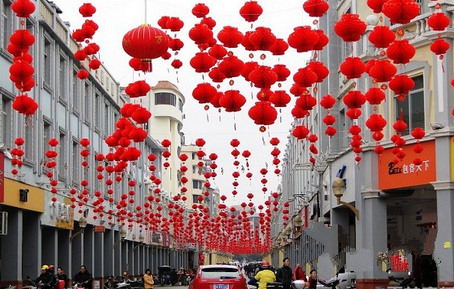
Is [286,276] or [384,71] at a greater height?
[384,71]

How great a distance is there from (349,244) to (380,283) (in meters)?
7.37

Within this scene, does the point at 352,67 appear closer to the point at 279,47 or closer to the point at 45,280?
the point at 279,47

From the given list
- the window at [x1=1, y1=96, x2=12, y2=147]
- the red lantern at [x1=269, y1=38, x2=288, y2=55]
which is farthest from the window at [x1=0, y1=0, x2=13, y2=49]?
the red lantern at [x1=269, y1=38, x2=288, y2=55]

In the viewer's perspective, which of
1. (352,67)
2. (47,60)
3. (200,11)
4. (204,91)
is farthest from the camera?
(47,60)

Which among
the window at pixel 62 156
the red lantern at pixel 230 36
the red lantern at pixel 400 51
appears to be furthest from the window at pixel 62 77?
the red lantern at pixel 400 51

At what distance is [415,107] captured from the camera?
27.6 meters

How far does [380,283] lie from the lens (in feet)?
96.8

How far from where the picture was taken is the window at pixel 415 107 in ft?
89.6

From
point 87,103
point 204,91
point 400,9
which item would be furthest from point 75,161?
point 400,9

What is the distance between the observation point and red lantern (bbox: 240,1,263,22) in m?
16.8

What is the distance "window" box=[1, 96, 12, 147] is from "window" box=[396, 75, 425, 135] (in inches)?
523

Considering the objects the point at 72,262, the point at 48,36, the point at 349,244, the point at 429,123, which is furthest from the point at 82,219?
the point at 429,123

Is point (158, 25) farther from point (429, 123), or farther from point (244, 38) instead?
point (429, 123)

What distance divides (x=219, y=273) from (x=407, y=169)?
7.28 m
